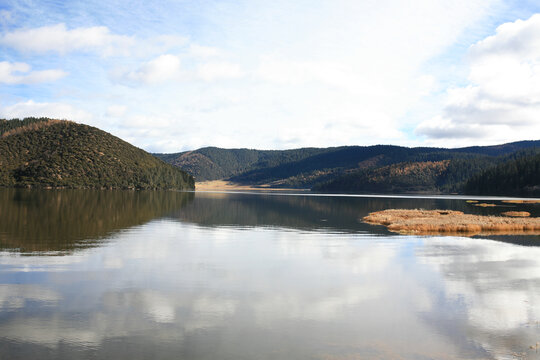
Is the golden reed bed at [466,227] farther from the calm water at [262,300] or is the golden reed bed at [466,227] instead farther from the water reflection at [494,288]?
the calm water at [262,300]

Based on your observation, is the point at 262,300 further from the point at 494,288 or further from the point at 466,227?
the point at 466,227

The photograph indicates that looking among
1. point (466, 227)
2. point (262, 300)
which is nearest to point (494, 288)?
point (262, 300)

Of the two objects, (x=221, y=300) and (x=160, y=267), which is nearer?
(x=221, y=300)

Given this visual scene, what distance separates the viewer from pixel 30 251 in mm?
35656

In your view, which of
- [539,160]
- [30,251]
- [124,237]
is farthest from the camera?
[539,160]

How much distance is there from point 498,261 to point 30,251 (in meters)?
40.1

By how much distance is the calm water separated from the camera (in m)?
16.4

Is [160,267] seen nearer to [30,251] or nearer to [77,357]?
[30,251]

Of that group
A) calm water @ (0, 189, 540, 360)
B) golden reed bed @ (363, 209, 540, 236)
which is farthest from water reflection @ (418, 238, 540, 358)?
golden reed bed @ (363, 209, 540, 236)

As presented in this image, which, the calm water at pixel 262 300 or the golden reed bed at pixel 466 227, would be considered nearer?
the calm water at pixel 262 300

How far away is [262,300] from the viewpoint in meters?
23.0

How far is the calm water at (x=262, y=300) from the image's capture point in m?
16.4

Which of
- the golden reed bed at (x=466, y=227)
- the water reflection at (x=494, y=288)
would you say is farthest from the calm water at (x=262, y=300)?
the golden reed bed at (x=466, y=227)

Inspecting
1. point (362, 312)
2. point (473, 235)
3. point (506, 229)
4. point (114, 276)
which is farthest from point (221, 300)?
point (506, 229)
